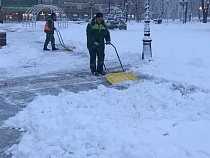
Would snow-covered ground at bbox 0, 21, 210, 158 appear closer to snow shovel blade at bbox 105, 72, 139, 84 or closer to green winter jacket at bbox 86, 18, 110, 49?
snow shovel blade at bbox 105, 72, 139, 84

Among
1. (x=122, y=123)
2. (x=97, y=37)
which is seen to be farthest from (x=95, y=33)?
(x=122, y=123)

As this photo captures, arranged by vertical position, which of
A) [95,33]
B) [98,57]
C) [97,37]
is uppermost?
[95,33]

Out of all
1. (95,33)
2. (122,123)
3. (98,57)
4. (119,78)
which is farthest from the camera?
(98,57)

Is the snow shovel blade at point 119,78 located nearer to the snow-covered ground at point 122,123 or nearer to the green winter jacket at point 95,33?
the snow-covered ground at point 122,123

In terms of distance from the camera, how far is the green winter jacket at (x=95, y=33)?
1001 cm

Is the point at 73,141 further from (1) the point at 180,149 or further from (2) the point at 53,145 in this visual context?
(1) the point at 180,149

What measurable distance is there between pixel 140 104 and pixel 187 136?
1666 mm

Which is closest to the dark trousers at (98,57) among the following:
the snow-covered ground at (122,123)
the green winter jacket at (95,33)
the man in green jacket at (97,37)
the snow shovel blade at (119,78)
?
the man in green jacket at (97,37)

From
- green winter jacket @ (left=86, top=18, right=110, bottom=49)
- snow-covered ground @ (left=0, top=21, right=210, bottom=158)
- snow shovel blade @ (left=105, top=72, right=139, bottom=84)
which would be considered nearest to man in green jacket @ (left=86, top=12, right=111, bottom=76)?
green winter jacket @ (left=86, top=18, right=110, bottom=49)

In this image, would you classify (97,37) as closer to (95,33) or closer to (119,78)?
(95,33)

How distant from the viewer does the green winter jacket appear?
10.0 metres

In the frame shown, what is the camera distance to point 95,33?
33.1 feet

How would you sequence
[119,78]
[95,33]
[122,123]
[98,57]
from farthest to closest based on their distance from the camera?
[98,57] → [95,33] → [119,78] → [122,123]

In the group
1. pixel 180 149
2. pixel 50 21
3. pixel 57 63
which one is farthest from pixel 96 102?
pixel 50 21
